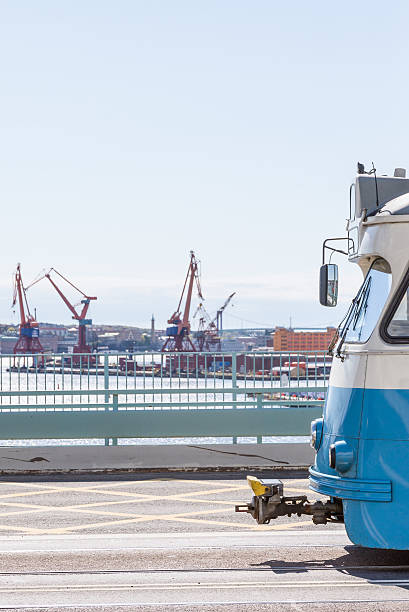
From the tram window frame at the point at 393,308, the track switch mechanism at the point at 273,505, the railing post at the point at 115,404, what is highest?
the tram window frame at the point at 393,308

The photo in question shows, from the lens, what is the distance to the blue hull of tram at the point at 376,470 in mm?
6758

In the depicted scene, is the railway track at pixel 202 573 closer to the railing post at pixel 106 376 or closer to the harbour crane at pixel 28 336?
the railing post at pixel 106 376

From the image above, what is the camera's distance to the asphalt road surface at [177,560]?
21.0ft

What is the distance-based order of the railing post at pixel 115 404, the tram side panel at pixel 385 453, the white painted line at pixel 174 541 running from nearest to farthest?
1. the tram side panel at pixel 385 453
2. the white painted line at pixel 174 541
3. the railing post at pixel 115 404

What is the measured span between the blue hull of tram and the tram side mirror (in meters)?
1.07

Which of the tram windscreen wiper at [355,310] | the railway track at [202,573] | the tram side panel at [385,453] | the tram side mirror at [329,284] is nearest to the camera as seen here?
the railway track at [202,573]

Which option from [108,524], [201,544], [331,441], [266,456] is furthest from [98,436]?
[331,441]

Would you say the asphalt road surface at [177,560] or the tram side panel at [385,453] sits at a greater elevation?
the tram side panel at [385,453]

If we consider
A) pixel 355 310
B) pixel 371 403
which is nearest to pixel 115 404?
pixel 355 310

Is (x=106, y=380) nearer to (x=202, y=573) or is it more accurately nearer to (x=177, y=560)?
(x=177, y=560)

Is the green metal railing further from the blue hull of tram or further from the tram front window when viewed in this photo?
the blue hull of tram

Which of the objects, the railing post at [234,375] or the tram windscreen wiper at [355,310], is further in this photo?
the railing post at [234,375]

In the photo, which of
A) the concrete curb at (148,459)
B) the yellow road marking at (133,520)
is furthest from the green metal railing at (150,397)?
the yellow road marking at (133,520)

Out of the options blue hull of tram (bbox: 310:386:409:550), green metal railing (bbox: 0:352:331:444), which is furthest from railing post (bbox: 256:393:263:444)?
blue hull of tram (bbox: 310:386:409:550)
